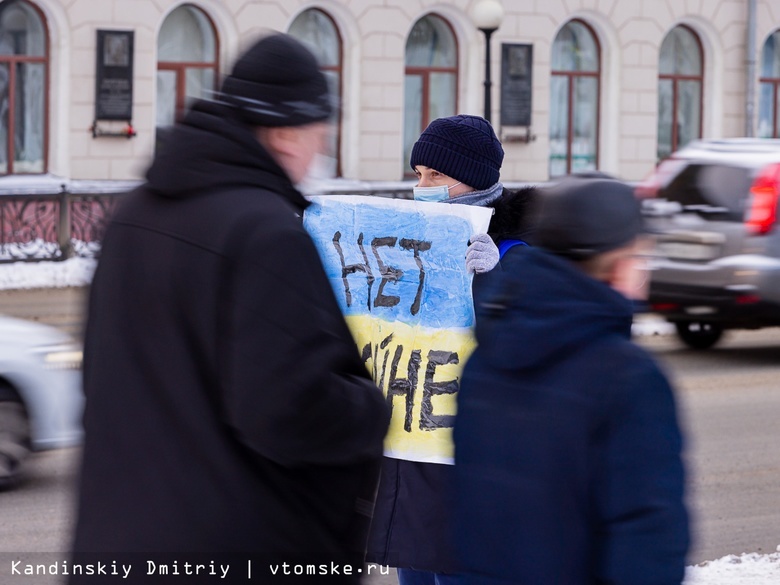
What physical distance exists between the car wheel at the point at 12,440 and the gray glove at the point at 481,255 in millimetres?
4108

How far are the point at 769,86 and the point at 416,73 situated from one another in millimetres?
7323

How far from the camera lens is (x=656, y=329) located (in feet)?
48.0

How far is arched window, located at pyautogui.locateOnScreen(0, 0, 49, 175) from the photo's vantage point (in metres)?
20.9

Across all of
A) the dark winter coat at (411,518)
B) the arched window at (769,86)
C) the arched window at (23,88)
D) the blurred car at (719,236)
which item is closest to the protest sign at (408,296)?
the dark winter coat at (411,518)

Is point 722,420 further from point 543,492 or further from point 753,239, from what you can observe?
point 543,492

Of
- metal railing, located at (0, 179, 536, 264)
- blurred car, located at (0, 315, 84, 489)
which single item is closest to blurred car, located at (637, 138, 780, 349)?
blurred car, located at (0, 315, 84, 489)

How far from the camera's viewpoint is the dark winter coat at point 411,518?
3.66 m

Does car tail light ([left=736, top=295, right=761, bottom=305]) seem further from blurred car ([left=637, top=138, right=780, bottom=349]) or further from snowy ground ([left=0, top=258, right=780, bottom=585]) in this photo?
snowy ground ([left=0, top=258, right=780, bottom=585])

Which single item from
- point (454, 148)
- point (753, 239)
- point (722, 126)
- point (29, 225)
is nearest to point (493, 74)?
point (722, 126)

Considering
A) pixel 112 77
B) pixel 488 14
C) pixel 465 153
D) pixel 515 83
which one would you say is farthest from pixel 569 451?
pixel 515 83

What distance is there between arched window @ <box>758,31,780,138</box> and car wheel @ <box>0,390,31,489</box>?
2225cm

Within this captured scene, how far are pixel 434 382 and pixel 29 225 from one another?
1630 centimetres

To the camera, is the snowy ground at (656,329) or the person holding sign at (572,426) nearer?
the person holding sign at (572,426)

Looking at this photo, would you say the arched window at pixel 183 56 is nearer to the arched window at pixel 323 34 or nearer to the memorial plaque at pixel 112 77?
the memorial plaque at pixel 112 77
